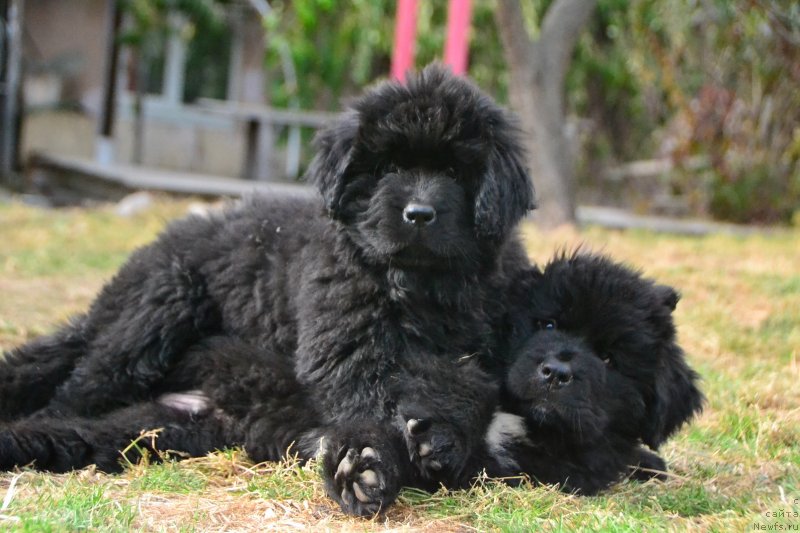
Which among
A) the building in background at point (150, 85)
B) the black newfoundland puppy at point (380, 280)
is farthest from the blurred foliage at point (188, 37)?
the black newfoundland puppy at point (380, 280)

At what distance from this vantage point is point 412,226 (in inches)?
135

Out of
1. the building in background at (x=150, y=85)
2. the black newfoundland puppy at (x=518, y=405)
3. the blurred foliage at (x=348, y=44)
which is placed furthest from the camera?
the building in background at (x=150, y=85)

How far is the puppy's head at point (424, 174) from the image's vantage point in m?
3.47

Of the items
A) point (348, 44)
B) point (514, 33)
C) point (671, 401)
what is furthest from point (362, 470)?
point (348, 44)

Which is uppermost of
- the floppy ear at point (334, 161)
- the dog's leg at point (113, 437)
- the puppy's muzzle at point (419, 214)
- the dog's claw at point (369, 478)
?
the floppy ear at point (334, 161)

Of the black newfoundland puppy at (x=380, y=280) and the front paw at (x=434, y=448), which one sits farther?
the black newfoundland puppy at (x=380, y=280)

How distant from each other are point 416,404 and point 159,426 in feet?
3.69

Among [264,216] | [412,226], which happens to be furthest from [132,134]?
[412,226]

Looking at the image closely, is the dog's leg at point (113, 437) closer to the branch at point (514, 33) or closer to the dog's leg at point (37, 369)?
the dog's leg at point (37, 369)

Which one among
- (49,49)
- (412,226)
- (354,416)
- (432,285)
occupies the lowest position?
(354,416)

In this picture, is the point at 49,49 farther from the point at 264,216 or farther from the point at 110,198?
the point at 264,216

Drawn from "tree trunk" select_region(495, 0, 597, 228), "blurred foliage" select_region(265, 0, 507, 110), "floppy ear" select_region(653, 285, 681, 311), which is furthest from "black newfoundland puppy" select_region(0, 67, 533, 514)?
"blurred foliage" select_region(265, 0, 507, 110)

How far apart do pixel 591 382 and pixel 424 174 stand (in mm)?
971

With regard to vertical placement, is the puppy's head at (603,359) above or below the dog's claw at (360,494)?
above
